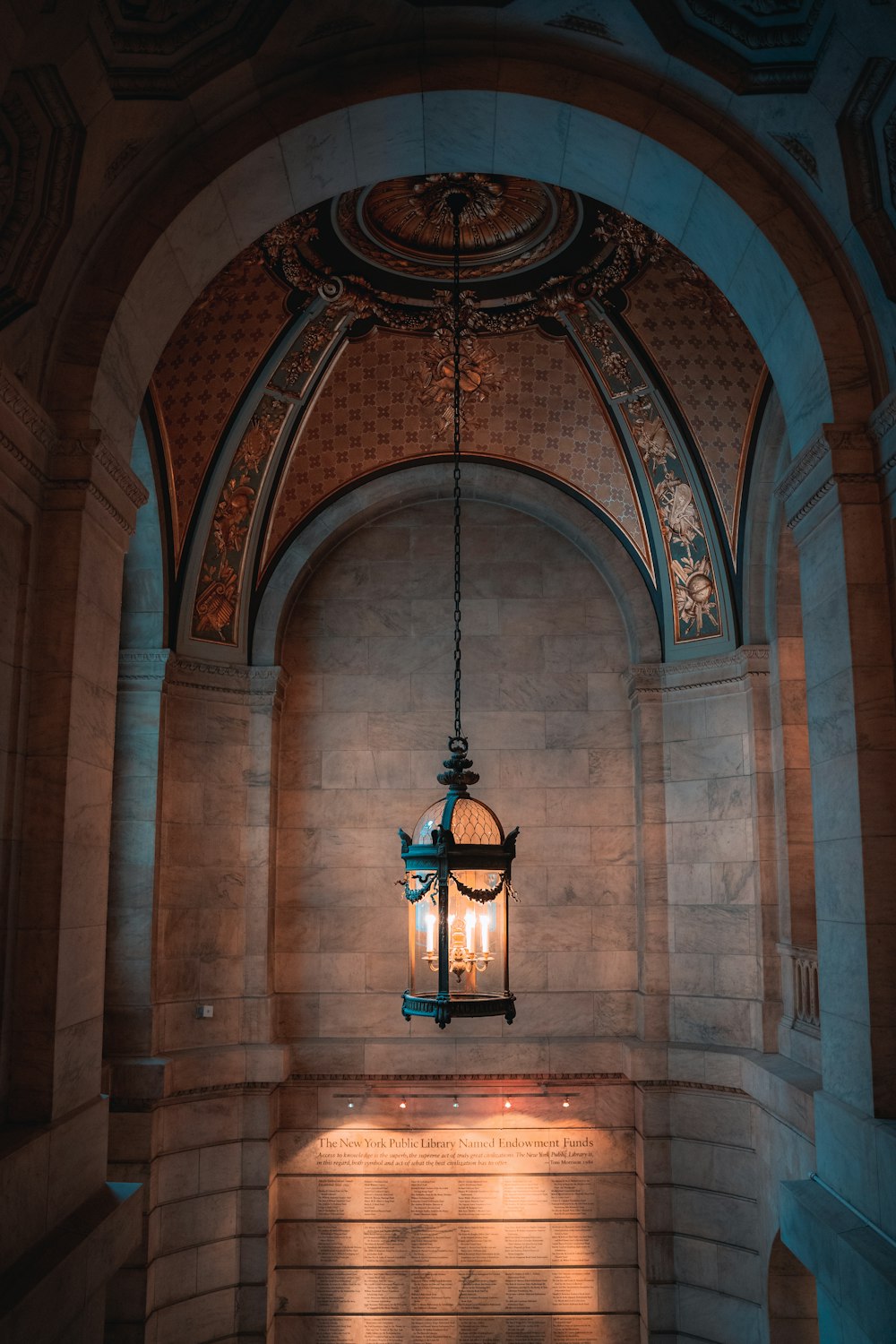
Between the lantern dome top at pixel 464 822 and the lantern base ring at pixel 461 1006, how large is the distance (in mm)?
1077

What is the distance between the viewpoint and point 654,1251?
11312 millimetres

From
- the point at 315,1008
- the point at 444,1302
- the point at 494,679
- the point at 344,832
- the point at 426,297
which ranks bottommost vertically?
the point at 444,1302

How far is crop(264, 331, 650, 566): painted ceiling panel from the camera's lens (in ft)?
39.4

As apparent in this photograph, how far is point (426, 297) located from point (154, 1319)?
9.83 metres

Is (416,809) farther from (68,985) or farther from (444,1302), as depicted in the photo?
(68,985)

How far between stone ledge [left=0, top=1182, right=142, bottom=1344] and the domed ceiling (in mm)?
6621

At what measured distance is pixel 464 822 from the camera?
8273 mm

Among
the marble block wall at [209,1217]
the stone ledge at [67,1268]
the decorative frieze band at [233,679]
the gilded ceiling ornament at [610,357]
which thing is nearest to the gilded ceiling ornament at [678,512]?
the gilded ceiling ornament at [610,357]

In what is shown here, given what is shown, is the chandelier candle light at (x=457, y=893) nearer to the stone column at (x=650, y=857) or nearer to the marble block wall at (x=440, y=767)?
the stone column at (x=650, y=857)

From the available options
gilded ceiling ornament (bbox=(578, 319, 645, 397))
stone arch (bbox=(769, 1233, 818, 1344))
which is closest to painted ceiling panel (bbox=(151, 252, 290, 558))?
gilded ceiling ornament (bbox=(578, 319, 645, 397))

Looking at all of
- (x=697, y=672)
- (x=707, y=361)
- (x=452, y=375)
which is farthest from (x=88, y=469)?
(x=697, y=672)

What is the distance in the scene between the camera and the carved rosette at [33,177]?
5.72 metres

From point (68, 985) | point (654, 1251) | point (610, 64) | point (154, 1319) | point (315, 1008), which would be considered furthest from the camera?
point (315, 1008)

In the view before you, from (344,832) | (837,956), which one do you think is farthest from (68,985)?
(344,832)
